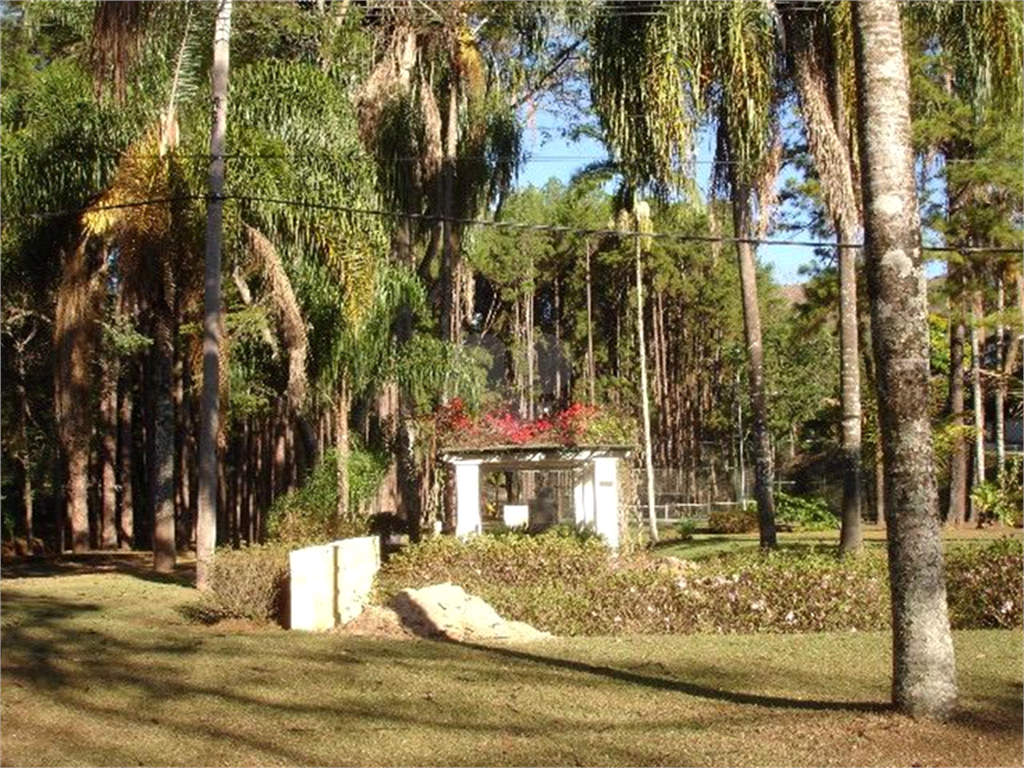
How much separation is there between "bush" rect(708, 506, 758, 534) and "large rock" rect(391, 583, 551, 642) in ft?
77.0

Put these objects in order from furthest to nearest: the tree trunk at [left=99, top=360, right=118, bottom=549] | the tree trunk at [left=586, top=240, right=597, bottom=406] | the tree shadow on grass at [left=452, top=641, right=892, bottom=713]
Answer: the tree trunk at [left=586, top=240, right=597, bottom=406] → the tree trunk at [left=99, top=360, right=118, bottom=549] → the tree shadow on grass at [left=452, top=641, right=892, bottom=713]

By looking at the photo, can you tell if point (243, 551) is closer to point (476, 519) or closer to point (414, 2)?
point (476, 519)

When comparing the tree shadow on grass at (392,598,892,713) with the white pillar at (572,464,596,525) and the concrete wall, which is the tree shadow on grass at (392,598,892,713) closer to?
the concrete wall

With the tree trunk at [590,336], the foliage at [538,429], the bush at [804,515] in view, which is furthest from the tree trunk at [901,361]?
the tree trunk at [590,336]

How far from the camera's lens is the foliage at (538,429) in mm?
22375

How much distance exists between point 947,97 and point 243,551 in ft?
69.3

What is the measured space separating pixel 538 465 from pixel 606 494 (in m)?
1.42

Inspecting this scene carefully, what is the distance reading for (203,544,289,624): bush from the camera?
45.2 feet

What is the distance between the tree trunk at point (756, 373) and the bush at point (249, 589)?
8.60 m

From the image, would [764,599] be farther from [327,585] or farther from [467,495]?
[467,495]

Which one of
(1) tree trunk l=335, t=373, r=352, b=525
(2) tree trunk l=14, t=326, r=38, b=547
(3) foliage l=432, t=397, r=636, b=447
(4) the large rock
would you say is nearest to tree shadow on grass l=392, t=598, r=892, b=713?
(4) the large rock

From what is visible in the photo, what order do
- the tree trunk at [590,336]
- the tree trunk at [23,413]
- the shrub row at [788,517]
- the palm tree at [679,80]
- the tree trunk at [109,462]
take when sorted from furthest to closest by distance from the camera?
the tree trunk at [590,336] → the shrub row at [788,517] → the tree trunk at [109,462] → the tree trunk at [23,413] → the palm tree at [679,80]

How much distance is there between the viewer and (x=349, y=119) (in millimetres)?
22328

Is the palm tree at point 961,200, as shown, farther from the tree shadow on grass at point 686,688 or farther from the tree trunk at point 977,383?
the tree shadow on grass at point 686,688
